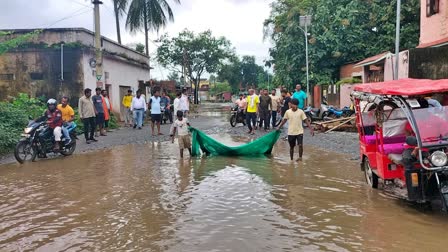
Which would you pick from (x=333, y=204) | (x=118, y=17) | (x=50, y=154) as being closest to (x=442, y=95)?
(x=333, y=204)

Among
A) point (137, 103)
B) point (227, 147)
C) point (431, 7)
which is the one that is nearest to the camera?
point (227, 147)

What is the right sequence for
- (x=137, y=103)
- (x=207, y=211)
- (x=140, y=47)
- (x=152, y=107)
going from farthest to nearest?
(x=140, y=47) → (x=137, y=103) → (x=152, y=107) → (x=207, y=211)

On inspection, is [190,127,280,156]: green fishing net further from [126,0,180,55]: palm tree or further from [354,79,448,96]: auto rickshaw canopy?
[126,0,180,55]: palm tree

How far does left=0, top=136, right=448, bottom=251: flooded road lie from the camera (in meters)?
4.88

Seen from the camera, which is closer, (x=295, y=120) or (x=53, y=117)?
(x=295, y=120)

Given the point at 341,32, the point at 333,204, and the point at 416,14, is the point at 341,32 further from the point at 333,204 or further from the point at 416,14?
the point at 333,204

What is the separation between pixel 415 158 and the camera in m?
5.59

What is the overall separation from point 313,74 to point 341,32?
3022 millimetres

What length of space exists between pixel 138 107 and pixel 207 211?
513 inches

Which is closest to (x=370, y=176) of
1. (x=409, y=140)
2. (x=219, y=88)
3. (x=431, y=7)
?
(x=409, y=140)

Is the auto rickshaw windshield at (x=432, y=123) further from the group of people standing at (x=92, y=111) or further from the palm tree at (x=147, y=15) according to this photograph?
the palm tree at (x=147, y=15)

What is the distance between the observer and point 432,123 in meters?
5.94

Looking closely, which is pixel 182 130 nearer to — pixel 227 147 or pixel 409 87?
pixel 227 147

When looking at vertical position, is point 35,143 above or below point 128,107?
below
